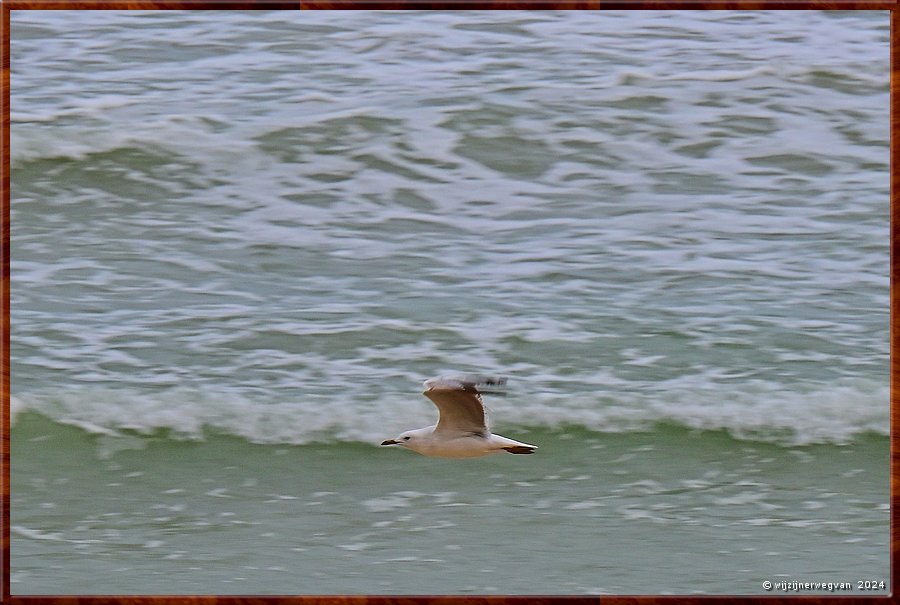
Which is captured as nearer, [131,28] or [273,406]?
[131,28]

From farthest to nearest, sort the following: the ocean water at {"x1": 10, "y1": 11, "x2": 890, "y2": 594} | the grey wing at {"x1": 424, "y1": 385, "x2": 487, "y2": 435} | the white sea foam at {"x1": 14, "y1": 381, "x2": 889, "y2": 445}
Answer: the white sea foam at {"x1": 14, "y1": 381, "x2": 889, "y2": 445} < the ocean water at {"x1": 10, "y1": 11, "x2": 890, "y2": 594} < the grey wing at {"x1": 424, "y1": 385, "x2": 487, "y2": 435}

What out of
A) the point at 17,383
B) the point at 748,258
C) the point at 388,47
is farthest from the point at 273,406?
the point at 748,258

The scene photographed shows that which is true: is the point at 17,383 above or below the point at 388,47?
below

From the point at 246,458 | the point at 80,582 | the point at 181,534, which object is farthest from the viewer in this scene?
the point at 246,458

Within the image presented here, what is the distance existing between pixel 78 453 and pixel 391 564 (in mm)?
1026

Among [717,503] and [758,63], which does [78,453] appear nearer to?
[717,503]

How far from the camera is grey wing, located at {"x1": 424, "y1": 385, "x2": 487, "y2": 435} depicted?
3729mm

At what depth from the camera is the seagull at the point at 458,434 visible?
12.3 ft

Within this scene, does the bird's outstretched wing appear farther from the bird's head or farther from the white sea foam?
the white sea foam

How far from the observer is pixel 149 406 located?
4.39 metres

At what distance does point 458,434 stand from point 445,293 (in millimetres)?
714
